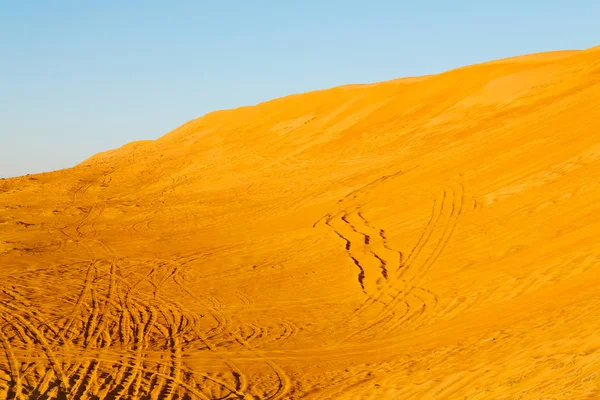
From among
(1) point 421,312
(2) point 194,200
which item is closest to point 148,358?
(1) point 421,312

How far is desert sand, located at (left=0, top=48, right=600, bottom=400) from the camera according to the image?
9.17m

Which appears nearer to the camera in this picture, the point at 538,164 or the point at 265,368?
the point at 265,368

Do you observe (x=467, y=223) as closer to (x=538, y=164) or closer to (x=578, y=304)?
(x=538, y=164)

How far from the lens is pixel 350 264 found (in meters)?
15.7

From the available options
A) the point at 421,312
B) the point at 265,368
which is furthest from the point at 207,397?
the point at 421,312

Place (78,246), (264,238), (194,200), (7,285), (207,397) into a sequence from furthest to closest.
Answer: (194,200)
(78,246)
(264,238)
(7,285)
(207,397)

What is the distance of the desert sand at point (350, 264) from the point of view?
9.17m

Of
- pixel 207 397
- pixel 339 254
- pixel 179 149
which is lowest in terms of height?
pixel 207 397

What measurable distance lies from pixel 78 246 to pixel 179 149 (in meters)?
20.2

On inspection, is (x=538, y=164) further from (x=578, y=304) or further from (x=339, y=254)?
(x=578, y=304)

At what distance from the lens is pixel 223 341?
453 inches

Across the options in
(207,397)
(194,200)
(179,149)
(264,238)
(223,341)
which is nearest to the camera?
(207,397)

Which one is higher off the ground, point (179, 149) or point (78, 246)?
point (179, 149)

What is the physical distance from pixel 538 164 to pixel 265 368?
34.9 ft
